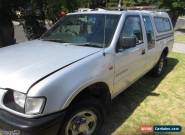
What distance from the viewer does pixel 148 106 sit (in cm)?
517

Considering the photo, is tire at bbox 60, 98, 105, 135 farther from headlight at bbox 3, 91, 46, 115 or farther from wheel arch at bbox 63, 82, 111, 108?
headlight at bbox 3, 91, 46, 115

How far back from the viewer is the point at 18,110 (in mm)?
2834

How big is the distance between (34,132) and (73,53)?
1310 mm

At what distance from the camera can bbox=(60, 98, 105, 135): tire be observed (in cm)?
319

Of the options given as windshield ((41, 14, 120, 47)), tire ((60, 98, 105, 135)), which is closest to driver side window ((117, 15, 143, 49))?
windshield ((41, 14, 120, 47))

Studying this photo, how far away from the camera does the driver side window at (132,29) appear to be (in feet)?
14.3

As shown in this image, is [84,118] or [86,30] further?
[86,30]

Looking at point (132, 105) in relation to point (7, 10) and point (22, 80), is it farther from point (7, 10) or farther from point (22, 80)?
point (7, 10)

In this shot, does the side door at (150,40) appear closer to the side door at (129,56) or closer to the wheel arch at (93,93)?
the side door at (129,56)

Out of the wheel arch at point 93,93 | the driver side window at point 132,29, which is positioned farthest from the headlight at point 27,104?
the driver side window at point 132,29

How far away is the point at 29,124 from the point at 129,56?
2.32 metres

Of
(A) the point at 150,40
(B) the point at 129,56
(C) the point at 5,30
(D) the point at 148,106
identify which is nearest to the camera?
(B) the point at 129,56

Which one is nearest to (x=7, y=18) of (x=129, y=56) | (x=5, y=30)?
(x=5, y=30)

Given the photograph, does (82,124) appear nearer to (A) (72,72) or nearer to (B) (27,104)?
(A) (72,72)
